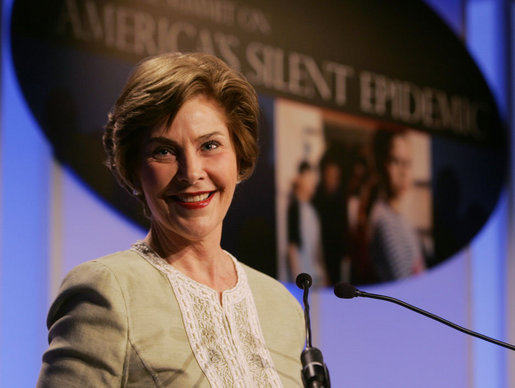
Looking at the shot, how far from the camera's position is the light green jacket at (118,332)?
1.29m

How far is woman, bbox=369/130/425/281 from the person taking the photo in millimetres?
3555

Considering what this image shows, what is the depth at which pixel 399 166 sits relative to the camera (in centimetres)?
368

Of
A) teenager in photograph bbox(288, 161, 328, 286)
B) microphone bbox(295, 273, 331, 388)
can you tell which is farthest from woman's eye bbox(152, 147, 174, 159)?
teenager in photograph bbox(288, 161, 328, 286)

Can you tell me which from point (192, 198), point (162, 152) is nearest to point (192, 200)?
point (192, 198)

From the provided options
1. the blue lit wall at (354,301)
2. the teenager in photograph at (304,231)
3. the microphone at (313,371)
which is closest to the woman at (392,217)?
the blue lit wall at (354,301)

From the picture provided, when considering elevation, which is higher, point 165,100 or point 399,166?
point 399,166

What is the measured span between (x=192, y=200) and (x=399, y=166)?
2349mm

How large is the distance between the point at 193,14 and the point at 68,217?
968 millimetres

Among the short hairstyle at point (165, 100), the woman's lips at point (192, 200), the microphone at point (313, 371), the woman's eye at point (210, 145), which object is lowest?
the microphone at point (313, 371)

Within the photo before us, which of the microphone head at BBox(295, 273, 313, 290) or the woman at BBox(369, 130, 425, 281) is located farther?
the woman at BBox(369, 130, 425, 281)

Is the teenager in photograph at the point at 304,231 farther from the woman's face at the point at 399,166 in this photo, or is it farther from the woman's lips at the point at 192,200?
the woman's lips at the point at 192,200

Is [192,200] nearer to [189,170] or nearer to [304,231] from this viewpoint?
[189,170]

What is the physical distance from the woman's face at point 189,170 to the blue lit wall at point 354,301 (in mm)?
1140

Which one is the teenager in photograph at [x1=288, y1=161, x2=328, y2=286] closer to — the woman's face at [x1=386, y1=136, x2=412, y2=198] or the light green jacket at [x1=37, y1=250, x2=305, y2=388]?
the woman's face at [x1=386, y1=136, x2=412, y2=198]
